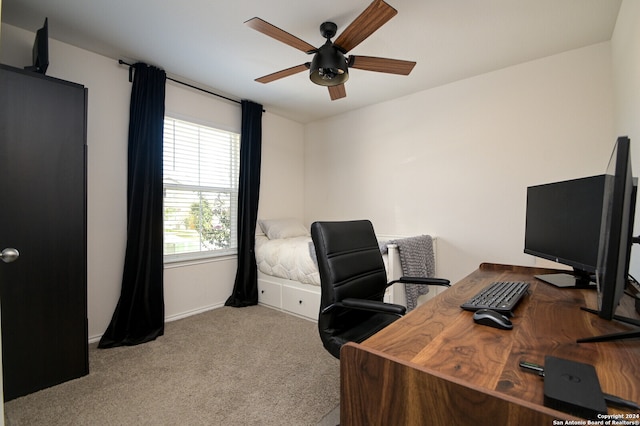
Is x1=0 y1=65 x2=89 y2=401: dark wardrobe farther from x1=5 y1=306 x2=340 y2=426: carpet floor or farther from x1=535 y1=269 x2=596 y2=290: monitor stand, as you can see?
x1=535 y1=269 x2=596 y2=290: monitor stand

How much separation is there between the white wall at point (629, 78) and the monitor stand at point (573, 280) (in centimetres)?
36

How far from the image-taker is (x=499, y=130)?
289 cm

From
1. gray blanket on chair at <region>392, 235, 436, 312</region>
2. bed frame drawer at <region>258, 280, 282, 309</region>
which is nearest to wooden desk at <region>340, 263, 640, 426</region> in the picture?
gray blanket on chair at <region>392, 235, 436, 312</region>

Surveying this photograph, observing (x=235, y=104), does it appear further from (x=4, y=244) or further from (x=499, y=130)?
(x=499, y=130)

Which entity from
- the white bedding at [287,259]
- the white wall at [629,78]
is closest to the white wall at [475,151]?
the white wall at [629,78]

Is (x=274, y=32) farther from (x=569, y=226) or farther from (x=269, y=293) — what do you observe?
(x=269, y=293)

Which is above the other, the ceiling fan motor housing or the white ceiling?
the white ceiling

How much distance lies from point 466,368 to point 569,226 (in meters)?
1.13

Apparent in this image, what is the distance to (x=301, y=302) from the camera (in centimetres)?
308

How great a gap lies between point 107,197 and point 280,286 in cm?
186

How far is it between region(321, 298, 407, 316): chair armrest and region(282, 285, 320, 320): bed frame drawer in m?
1.52

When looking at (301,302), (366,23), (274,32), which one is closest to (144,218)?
(301,302)

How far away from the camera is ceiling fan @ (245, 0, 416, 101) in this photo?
1.71 metres

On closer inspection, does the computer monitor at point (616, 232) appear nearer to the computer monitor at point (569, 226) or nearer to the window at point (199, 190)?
the computer monitor at point (569, 226)
